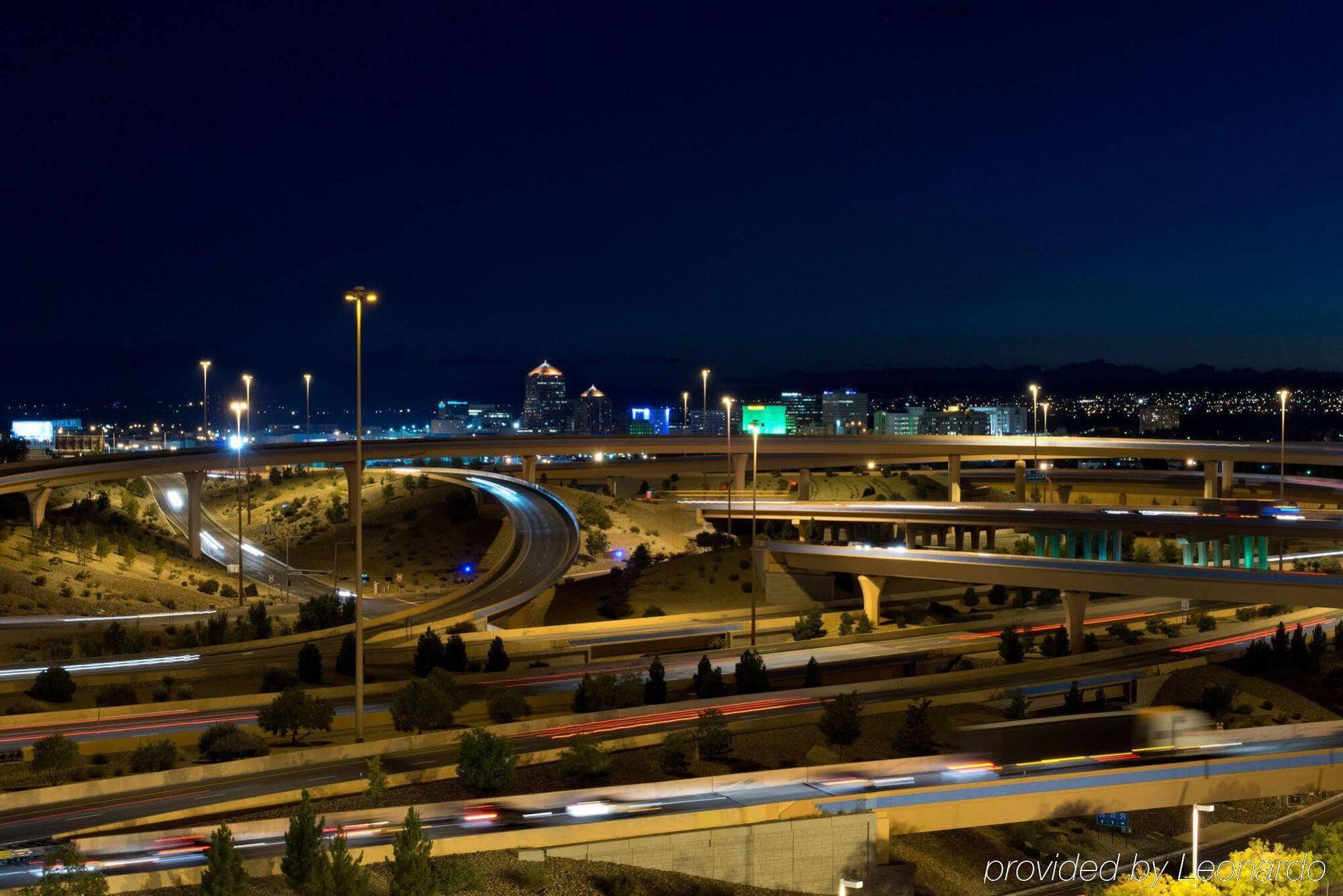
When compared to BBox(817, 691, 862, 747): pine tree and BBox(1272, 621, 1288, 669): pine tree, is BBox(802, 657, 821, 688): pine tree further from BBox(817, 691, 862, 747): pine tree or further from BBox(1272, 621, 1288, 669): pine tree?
BBox(1272, 621, 1288, 669): pine tree

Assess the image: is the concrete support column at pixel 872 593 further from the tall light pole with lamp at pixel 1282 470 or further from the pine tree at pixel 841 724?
the pine tree at pixel 841 724

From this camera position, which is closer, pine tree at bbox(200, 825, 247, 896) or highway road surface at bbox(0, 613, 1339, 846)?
pine tree at bbox(200, 825, 247, 896)

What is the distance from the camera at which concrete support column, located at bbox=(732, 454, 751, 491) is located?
108m

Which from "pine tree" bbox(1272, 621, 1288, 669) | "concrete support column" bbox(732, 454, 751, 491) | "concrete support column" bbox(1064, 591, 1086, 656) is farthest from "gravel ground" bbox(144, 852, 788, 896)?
"concrete support column" bbox(732, 454, 751, 491)

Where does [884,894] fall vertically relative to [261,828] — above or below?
below

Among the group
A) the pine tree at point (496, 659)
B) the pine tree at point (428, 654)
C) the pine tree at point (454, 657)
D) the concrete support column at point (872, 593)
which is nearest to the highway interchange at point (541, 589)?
the concrete support column at point (872, 593)

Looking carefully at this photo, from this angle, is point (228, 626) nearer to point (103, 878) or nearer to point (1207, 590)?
point (103, 878)

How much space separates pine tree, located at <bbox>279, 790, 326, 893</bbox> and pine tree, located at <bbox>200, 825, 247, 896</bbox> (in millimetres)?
777

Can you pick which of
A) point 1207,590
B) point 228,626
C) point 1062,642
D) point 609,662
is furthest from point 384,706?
point 1207,590

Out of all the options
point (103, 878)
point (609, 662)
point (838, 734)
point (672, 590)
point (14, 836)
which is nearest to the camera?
point (103, 878)

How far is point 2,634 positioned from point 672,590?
31572 millimetres

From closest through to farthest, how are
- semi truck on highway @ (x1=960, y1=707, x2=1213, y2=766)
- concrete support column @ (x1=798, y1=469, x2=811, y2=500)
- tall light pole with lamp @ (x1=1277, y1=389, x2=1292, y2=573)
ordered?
1. semi truck on highway @ (x1=960, y1=707, x2=1213, y2=766)
2. tall light pole with lamp @ (x1=1277, y1=389, x2=1292, y2=573)
3. concrete support column @ (x1=798, y1=469, x2=811, y2=500)

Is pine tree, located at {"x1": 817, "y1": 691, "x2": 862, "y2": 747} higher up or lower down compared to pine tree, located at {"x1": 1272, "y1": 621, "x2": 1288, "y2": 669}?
higher up

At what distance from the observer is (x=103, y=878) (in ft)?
61.4
